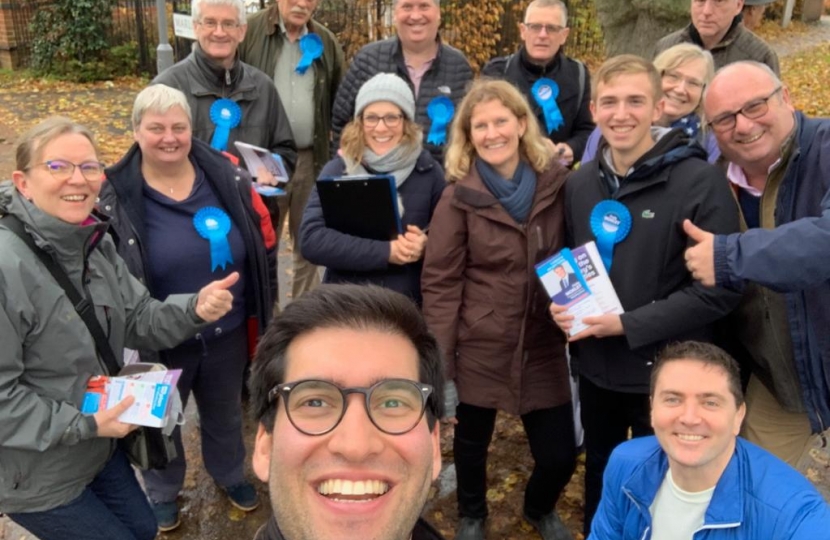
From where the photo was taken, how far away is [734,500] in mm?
2424

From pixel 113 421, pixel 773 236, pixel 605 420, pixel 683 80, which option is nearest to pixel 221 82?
pixel 113 421

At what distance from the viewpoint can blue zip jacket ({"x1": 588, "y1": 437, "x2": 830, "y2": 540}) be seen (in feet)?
7.65

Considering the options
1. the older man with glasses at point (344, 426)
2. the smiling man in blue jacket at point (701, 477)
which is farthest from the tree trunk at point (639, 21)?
the older man with glasses at point (344, 426)

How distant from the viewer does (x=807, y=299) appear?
2777mm

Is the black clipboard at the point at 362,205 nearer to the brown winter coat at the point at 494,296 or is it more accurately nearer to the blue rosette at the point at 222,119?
the brown winter coat at the point at 494,296

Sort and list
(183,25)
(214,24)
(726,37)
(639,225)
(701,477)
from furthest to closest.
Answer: (183,25) → (726,37) → (214,24) → (639,225) → (701,477)

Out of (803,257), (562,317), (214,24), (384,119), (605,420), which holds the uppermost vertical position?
(214,24)

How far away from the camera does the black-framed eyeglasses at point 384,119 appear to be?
360 cm

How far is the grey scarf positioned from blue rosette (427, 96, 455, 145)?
832mm

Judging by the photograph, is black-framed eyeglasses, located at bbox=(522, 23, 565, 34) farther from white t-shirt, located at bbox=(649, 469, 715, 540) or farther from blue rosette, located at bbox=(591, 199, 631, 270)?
white t-shirt, located at bbox=(649, 469, 715, 540)

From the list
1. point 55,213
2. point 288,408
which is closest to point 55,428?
point 55,213

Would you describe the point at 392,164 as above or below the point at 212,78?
below

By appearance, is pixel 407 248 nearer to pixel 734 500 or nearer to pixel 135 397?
pixel 135 397

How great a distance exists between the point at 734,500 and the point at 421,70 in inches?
122
